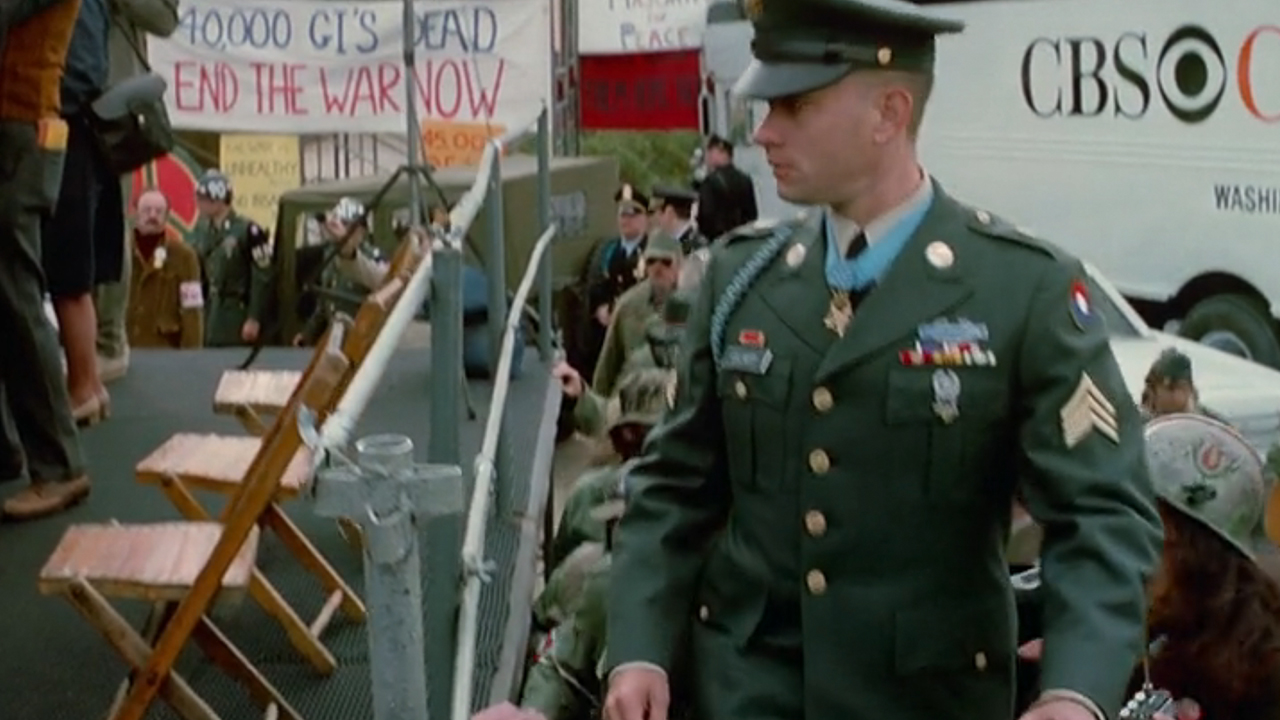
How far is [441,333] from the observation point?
2.72 metres

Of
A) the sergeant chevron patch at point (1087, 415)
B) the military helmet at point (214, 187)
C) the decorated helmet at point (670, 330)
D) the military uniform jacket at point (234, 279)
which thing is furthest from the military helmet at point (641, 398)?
the military helmet at point (214, 187)

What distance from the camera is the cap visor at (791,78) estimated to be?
2463 mm

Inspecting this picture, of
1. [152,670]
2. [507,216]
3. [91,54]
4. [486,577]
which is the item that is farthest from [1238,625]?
[507,216]

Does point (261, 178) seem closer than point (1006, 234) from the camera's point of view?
No

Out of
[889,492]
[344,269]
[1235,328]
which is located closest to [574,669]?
[889,492]

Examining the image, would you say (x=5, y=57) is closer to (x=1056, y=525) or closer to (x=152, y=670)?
(x=152, y=670)

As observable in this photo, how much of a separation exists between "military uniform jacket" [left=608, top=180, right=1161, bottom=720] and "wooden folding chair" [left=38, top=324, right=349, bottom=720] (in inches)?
43.2

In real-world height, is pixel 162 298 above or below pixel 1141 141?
below

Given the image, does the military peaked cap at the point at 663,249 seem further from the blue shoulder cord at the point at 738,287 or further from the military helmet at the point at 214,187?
the blue shoulder cord at the point at 738,287

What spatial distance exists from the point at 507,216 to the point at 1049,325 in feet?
37.1

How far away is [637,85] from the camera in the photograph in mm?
19703

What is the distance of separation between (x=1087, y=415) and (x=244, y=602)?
307 cm

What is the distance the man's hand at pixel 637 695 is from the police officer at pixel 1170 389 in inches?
145

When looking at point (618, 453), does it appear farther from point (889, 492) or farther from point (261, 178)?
point (261, 178)
